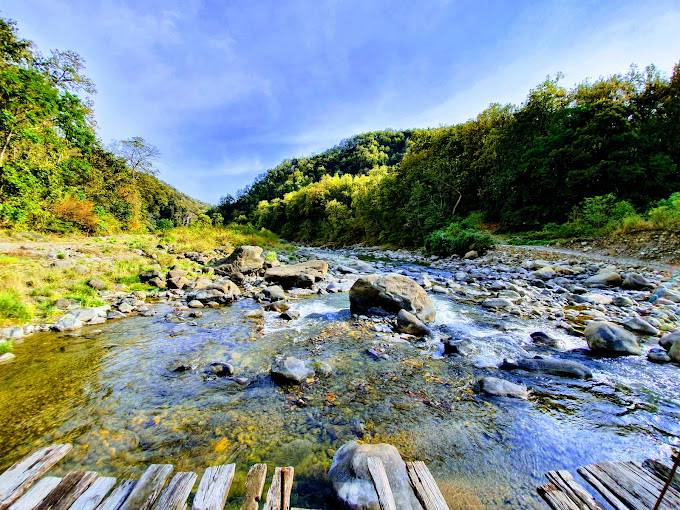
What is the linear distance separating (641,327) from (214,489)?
7.38 meters

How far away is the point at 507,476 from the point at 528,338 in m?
3.61

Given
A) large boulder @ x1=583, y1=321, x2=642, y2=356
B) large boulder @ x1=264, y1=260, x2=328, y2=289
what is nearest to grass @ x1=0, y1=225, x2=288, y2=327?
large boulder @ x1=264, y1=260, x2=328, y2=289

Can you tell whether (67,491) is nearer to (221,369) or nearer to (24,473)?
(24,473)

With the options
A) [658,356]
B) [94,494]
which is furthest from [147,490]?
[658,356]

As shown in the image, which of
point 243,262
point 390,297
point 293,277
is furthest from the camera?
point 243,262

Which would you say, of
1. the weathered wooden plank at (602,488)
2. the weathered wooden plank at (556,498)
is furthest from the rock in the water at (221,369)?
the weathered wooden plank at (602,488)

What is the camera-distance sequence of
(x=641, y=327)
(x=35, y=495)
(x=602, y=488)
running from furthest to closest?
(x=641, y=327), (x=602, y=488), (x=35, y=495)

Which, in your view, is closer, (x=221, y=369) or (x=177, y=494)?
(x=177, y=494)

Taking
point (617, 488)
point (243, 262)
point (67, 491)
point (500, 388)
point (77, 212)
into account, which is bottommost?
point (500, 388)

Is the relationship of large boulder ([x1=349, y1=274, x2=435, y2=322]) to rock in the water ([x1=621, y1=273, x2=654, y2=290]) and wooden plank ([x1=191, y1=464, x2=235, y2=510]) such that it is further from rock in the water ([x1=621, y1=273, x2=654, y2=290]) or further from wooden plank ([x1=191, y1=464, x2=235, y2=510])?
rock in the water ([x1=621, y1=273, x2=654, y2=290])

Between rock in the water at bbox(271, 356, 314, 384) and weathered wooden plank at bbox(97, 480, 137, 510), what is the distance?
79.7 inches

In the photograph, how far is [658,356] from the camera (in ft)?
13.5

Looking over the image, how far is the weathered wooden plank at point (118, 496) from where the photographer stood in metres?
1.82

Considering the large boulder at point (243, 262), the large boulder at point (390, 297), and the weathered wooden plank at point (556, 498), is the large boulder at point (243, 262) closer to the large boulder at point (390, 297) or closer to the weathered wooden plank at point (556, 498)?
the large boulder at point (390, 297)
